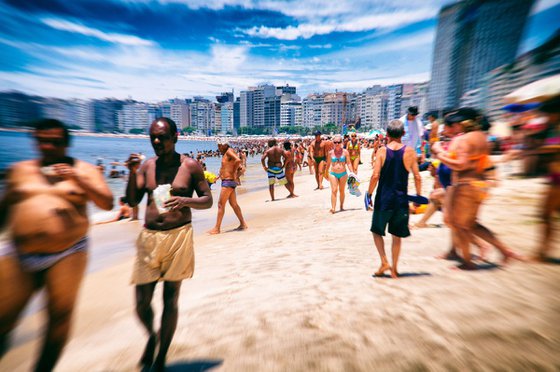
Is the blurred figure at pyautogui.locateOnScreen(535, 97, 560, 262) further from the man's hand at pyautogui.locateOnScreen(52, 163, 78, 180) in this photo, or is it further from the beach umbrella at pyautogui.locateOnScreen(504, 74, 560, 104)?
the beach umbrella at pyautogui.locateOnScreen(504, 74, 560, 104)

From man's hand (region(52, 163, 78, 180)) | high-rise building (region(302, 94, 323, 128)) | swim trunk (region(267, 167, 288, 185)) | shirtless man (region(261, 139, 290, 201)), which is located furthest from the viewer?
high-rise building (region(302, 94, 323, 128))

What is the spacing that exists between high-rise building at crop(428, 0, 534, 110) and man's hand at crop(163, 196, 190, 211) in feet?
441

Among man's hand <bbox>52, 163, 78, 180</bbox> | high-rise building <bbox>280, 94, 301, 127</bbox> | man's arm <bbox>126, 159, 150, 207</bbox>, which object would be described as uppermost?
high-rise building <bbox>280, 94, 301, 127</bbox>

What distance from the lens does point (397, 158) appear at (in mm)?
3436

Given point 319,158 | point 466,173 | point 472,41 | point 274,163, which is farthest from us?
point 472,41

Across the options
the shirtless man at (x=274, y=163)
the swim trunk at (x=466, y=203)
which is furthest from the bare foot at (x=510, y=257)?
the shirtless man at (x=274, y=163)

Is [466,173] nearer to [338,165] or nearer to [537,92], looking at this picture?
[338,165]

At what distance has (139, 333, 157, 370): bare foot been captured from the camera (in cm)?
224

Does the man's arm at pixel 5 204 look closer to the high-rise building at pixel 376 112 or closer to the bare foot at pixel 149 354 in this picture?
the bare foot at pixel 149 354

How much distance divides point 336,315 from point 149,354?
63.8 inches

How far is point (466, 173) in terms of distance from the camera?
11.6ft

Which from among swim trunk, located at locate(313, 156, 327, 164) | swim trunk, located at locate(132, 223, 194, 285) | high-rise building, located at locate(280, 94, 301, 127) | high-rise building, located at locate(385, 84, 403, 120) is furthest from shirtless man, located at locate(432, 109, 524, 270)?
high-rise building, located at locate(385, 84, 403, 120)

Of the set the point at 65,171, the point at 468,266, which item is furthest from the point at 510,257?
the point at 65,171

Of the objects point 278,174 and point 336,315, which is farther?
point 278,174
